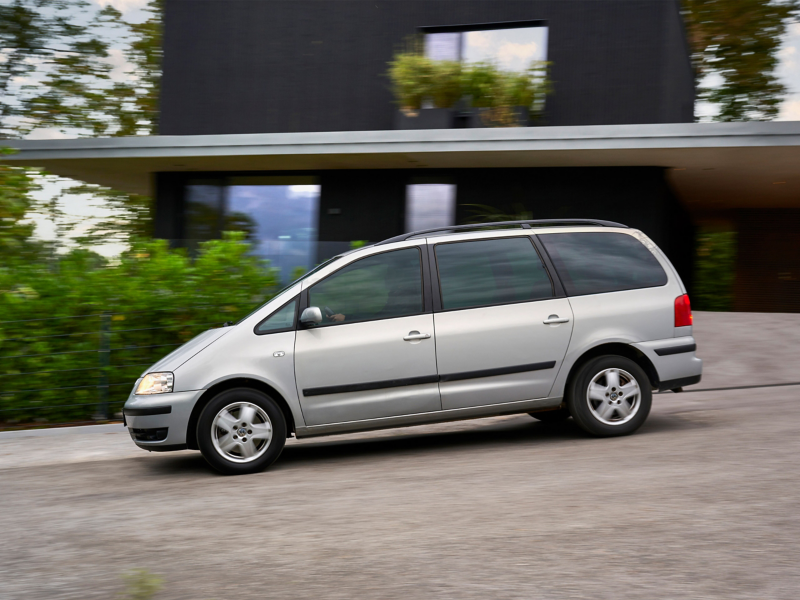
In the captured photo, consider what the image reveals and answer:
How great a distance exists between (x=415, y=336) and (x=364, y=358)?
453mm

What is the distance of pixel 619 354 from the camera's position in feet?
22.3

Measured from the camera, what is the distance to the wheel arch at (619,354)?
6.71 metres

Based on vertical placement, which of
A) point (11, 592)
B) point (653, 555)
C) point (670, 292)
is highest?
point (670, 292)

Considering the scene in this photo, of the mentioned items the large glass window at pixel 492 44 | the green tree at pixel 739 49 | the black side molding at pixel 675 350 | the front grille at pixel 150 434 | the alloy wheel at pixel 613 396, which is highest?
the green tree at pixel 739 49

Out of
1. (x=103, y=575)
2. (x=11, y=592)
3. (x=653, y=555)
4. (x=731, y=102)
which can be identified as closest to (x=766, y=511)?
(x=653, y=555)

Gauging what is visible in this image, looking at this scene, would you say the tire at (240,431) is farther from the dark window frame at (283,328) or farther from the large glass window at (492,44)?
the large glass window at (492,44)

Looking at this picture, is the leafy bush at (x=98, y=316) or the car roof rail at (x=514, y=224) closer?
the car roof rail at (x=514, y=224)

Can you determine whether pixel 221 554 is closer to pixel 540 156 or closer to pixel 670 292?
pixel 670 292

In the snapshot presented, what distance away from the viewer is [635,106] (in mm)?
13242

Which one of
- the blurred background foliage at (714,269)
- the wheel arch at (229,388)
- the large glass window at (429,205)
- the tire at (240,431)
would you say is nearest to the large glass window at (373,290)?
the wheel arch at (229,388)

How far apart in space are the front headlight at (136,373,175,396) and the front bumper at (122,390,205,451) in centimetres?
4

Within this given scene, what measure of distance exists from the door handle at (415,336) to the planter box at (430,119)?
7705mm

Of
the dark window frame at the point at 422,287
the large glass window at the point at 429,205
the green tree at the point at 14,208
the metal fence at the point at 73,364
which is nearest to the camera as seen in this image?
the dark window frame at the point at 422,287

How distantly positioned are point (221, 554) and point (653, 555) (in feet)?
7.35
